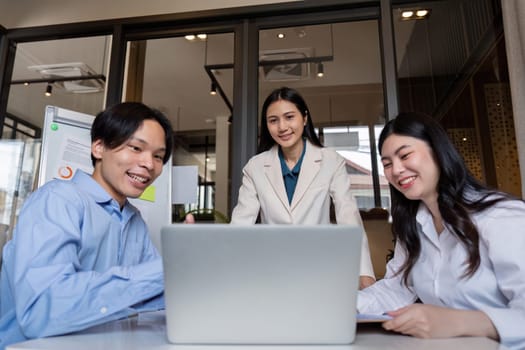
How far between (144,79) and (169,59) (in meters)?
0.24

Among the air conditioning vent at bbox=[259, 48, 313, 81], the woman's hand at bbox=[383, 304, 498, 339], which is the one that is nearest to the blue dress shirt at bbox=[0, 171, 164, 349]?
the woman's hand at bbox=[383, 304, 498, 339]

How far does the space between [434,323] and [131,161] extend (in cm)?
83

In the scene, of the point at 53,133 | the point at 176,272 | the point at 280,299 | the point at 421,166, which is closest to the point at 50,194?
the point at 176,272

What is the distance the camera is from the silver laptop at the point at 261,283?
47 cm

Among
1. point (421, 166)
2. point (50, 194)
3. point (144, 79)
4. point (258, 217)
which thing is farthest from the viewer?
point (144, 79)

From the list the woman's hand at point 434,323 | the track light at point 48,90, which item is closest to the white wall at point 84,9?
the track light at point 48,90

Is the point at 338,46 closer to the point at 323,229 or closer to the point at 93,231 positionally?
the point at 93,231

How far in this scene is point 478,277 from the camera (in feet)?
3.00

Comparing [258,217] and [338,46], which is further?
[338,46]

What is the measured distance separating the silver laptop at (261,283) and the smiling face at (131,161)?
65cm

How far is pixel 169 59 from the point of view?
2.93m

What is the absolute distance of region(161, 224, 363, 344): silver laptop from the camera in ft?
1.54

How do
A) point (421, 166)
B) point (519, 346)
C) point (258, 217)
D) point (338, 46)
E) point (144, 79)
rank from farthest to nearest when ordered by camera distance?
point (144, 79) < point (338, 46) < point (258, 217) < point (421, 166) < point (519, 346)

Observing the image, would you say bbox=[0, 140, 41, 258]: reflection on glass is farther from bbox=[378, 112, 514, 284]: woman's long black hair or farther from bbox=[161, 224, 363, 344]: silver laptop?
bbox=[161, 224, 363, 344]: silver laptop
